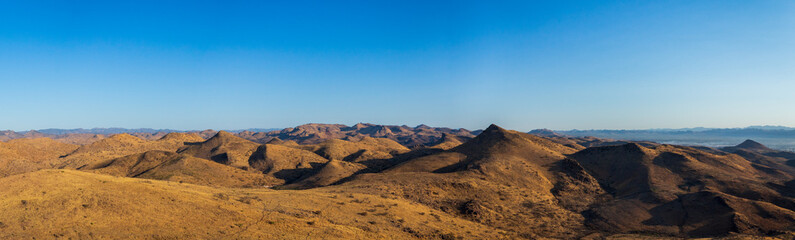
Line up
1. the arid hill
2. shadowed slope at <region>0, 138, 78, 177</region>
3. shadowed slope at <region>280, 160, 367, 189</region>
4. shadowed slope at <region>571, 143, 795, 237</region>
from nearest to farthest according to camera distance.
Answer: the arid hill < shadowed slope at <region>571, 143, 795, 237</region> < shadowed slope at <region>280, 160, 367, 189</region> < shadowed slope at <region>0, 138, 78, 177</region>

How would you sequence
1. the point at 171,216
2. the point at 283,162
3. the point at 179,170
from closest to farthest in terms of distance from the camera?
the point at 171,216 < the point at 179,170 < the point at 283,162

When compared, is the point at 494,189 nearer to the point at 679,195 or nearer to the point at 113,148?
the point at 679,195

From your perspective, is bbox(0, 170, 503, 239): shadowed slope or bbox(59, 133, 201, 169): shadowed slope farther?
bbox(59, 133, 201, 169): shadowed slope

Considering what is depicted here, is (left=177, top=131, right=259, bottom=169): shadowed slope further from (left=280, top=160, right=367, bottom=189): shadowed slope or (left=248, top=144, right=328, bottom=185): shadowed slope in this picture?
(left=280, top=160, right=367, bottom=189): shadowed slope

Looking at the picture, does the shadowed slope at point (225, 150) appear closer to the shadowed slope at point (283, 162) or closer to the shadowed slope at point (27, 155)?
the shadowed slope at point (283, 162)

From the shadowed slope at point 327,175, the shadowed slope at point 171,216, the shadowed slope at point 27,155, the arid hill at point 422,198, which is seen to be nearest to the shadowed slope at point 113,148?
the arid hill at point 422,198

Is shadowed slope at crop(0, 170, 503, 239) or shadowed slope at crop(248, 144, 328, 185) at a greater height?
shadowed slope at crop(0, 170, 503, 239)

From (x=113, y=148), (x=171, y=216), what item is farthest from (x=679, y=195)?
(x=113, y=148)

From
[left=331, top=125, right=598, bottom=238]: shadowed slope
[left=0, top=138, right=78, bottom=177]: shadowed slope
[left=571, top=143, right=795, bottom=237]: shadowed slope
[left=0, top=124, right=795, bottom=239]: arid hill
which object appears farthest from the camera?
[left=0, top=138, right=78, bottom=177]: shadowed slope

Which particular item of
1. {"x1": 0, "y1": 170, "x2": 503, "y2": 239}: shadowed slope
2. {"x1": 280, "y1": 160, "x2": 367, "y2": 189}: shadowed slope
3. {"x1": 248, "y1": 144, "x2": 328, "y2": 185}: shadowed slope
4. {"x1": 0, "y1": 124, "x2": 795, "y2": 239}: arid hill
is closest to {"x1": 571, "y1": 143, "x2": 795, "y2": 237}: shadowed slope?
{"x1": 0, "y1": 124, "x2": 795, "y2": 239}: arid hill
